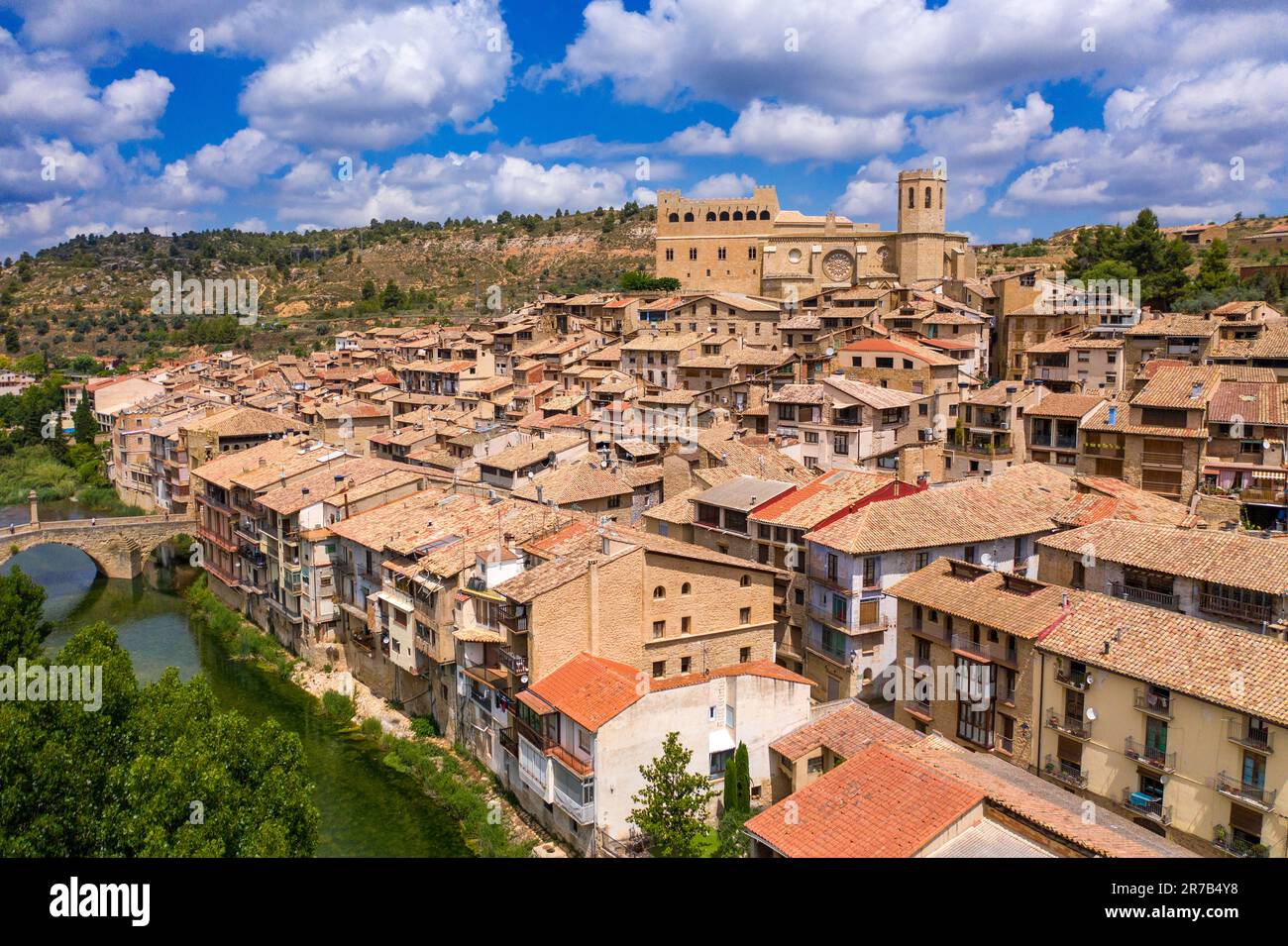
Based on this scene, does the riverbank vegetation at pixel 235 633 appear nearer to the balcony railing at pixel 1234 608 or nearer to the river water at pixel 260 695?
the river water at pixel 260 695

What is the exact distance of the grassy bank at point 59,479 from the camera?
144 ft

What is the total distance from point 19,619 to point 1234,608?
20892 mm

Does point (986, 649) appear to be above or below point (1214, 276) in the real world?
below

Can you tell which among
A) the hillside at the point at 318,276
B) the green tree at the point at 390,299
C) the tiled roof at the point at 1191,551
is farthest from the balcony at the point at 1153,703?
the green tree at the point at 390,299

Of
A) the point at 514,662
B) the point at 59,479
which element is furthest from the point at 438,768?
the point at 59,479

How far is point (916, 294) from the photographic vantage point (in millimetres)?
42281

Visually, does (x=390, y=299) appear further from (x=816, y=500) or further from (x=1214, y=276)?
(x=816, y=500)

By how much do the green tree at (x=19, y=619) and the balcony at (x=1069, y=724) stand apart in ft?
54.4

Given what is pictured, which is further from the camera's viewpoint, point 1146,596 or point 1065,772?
point 1146,596

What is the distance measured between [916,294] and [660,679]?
3016cm

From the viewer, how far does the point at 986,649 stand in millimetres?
15047

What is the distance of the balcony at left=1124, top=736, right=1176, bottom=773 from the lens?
12445mm

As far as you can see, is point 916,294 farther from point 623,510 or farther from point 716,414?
point 623,510
